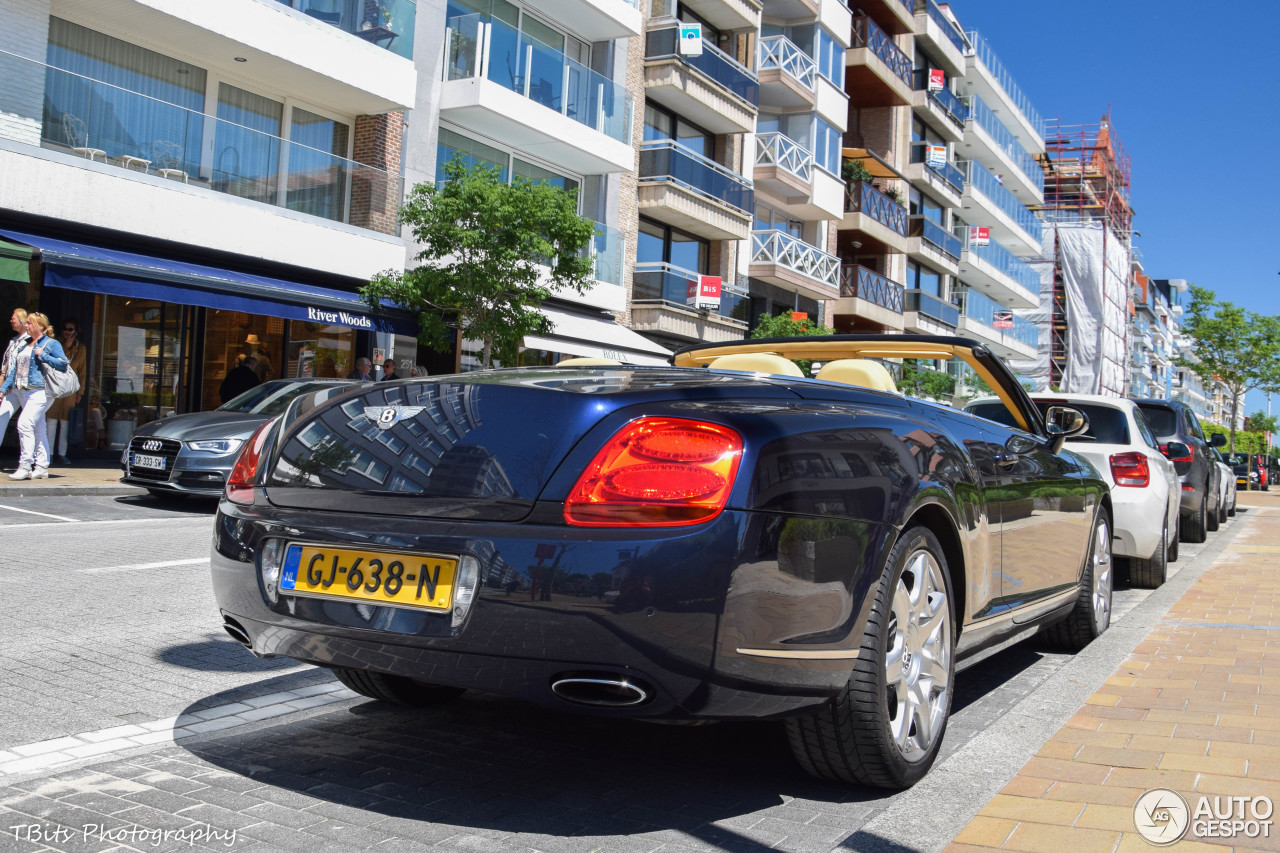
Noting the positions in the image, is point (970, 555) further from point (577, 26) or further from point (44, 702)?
point (577, 26)

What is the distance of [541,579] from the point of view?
8.90ft

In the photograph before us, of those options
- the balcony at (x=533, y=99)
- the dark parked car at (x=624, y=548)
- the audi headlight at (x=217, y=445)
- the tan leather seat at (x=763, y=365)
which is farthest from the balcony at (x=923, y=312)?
the dark parked car at (x=624, y=548)

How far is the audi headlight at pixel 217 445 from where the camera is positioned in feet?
37.3

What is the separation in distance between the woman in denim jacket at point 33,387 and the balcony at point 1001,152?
140 feet

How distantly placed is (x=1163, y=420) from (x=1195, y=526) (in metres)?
1.35

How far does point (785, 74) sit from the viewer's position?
32000 millimetres

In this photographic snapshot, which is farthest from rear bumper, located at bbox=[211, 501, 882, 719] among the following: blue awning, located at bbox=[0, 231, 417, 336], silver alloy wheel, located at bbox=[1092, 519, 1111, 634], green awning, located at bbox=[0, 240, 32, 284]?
blue awning, located at bbox=[0, 231, 417, 336]

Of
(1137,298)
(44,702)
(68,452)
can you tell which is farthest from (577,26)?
(1137,298)

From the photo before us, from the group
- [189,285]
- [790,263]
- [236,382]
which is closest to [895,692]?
[189,285]

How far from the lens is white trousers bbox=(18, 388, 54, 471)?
12648 mm

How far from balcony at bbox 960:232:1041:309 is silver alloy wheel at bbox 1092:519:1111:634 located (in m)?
44.4

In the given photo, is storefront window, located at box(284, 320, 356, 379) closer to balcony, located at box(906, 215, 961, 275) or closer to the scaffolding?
balcony, located at box(906, 215, 961, 275)

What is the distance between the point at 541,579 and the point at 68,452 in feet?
53.0

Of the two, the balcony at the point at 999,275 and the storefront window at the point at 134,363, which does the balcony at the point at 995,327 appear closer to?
the balcony at the point at 999,275
